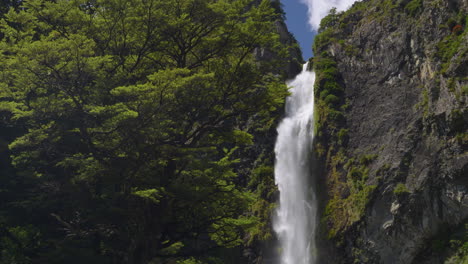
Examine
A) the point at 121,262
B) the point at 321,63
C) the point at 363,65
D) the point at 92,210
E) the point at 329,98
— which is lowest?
the point at 121,262

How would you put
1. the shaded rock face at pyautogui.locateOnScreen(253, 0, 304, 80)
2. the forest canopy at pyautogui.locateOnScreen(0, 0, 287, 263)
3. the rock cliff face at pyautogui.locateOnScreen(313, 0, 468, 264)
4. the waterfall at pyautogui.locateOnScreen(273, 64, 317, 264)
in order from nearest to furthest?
1. the forest canopy at pyautogui.locateOnScreen(0, 0, 287, 263)
2. the rock cliff face at pyautogui.locateOnScreen(313, 0, 468, 264)
3. the waterfall at pyautogui.locateOnScreen(273, 64, 317, 264)
4. the shaded rock face at pyautogui.locateOnScreen(253, 0, 304, 80)

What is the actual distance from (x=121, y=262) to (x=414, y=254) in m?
11.5

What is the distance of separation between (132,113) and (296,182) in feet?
49.9

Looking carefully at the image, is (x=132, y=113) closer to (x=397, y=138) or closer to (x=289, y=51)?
(x=397, y=138)

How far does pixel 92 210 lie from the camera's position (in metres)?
11.9

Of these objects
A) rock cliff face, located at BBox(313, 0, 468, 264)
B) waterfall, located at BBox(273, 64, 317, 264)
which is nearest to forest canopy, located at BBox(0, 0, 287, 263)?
rock cliff face, located at BBox(313, 0, 468, 264)

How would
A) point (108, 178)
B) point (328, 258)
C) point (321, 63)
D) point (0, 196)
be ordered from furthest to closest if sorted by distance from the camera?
point (321, 63) → point (328, 258) → point (0, 196) → point (108, 178)

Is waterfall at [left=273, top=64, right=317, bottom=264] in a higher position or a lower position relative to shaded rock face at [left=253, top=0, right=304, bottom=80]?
lower

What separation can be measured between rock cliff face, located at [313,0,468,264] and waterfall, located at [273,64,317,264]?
41.1 inches

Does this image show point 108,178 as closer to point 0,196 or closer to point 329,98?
point 0,196

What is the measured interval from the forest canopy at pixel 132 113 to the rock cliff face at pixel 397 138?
804cm

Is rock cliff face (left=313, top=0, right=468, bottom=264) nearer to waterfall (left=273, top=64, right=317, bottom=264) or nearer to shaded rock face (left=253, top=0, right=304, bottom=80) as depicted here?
waterfall (left=273, top=64, right=317, bottom=264)

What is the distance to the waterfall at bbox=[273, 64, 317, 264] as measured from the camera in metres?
22.2

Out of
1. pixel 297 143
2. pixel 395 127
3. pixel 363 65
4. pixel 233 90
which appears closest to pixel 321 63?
pixel 363 65
